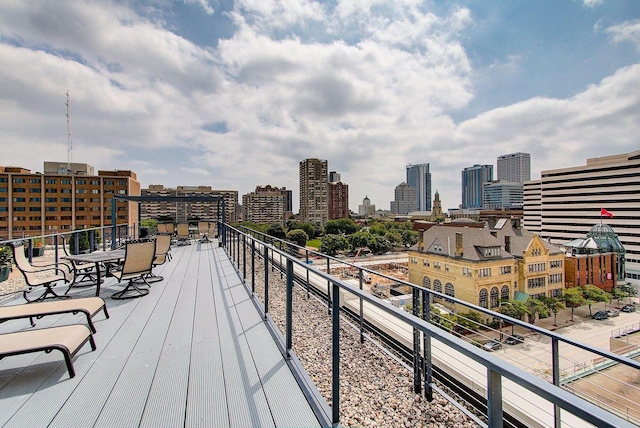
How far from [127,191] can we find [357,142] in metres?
49.9

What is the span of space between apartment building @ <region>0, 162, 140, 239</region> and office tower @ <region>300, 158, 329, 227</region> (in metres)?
56.0

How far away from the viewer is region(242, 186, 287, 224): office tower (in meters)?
102

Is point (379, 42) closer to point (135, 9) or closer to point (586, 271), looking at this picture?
point (135, 9)

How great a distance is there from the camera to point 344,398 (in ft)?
9.45

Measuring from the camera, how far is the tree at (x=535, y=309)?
31031mm

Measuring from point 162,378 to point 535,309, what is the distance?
3985cm

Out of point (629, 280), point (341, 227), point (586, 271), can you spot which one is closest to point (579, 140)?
point (629, 280)

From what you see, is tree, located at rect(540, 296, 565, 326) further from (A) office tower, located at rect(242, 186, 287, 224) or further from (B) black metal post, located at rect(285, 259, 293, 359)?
(A) office tower, located at rect(242, 186, 287, 224)

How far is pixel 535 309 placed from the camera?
31672 mm

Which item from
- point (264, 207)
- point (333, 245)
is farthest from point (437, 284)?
point (264, 207)

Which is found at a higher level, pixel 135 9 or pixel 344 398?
pixel 135 9

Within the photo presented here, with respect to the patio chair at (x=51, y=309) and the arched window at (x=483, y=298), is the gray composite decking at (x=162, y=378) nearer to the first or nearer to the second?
the patio chair at (x=51, y=309)

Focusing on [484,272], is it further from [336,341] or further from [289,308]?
[336,341]

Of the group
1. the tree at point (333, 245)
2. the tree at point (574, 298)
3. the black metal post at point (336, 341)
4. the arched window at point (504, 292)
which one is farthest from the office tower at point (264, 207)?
the black metal post at point (336, 341)
